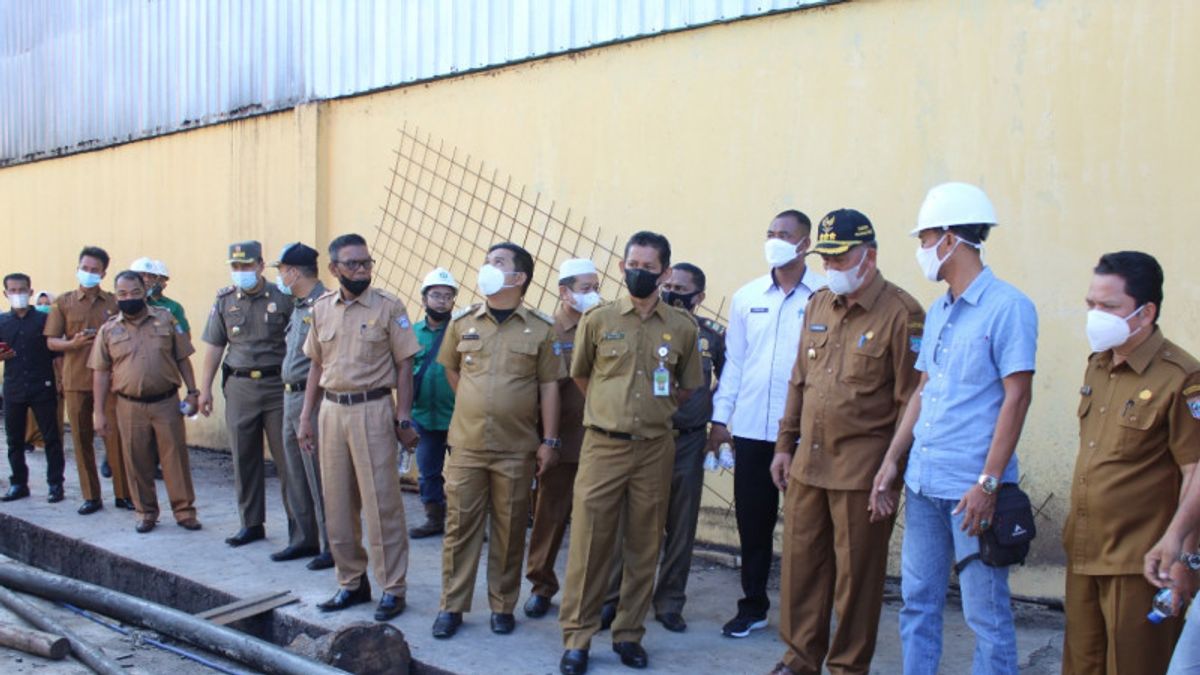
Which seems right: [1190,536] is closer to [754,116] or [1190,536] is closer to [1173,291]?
[1173,291]

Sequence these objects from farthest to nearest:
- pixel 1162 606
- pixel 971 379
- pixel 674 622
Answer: pixel 674 622
pixel 971 379
pixel 1162 606

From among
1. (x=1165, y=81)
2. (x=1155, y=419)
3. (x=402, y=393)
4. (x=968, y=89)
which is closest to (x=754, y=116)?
(x=968, y=89)

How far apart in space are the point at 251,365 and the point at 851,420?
426cm

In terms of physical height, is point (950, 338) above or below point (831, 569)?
above

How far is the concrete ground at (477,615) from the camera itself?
4.98 m

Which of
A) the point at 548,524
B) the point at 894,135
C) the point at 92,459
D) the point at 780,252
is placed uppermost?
the point at 894,135

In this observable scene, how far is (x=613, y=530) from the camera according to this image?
4.93m

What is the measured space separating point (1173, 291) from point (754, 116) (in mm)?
2603

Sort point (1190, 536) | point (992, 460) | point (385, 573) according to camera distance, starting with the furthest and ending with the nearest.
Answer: point (385, 573), point (992, 460), point (1190, 536)

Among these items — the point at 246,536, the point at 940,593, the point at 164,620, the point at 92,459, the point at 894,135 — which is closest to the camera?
the point at 940,593

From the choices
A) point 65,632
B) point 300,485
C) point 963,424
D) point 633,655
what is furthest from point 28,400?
point 963,424

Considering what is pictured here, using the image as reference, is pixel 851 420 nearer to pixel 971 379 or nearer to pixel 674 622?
pixel 971 379

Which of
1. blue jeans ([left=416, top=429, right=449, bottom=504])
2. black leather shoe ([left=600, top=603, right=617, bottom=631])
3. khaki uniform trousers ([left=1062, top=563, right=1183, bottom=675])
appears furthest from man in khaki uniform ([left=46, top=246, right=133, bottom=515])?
khaki uniform trousers ([left=1062, top=563, right=1183, bottom=675])

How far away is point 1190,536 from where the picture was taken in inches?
131
